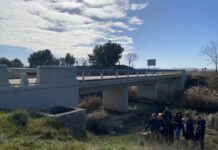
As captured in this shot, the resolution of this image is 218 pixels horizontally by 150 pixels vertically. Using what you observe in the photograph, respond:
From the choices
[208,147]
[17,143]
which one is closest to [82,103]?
[208,147]

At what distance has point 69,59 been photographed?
63.6 m

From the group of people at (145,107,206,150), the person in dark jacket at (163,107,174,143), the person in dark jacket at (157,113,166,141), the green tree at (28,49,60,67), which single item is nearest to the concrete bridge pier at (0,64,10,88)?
the group of people at (145,107,206,150)

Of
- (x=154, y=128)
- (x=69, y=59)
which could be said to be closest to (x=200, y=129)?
(x=154, y=128)

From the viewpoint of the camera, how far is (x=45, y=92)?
14203 mm

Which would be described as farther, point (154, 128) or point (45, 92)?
point (45, 92)

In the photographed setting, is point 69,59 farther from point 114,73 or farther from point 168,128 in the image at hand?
point 168,128

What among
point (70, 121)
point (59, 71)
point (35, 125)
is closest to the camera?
point (35, 125)

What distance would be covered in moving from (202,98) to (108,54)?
97.1 feet

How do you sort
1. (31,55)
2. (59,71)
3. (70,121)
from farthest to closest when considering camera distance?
1. (31,55)
2. (59,71)
3. (70,121)

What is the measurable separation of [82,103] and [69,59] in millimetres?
36500

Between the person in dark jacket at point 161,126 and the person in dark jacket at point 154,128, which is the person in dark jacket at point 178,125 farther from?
the person in dark jacket at point 154,128

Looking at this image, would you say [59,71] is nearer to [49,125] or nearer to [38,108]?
[38,108]

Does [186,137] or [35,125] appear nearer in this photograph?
[35,125]

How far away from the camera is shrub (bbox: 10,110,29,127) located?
9.23m
